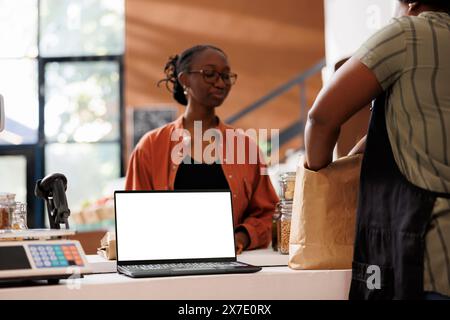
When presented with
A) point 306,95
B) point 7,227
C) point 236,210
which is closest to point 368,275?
point 7,227

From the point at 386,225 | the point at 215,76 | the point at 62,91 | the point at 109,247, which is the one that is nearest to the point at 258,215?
the point at 215,76

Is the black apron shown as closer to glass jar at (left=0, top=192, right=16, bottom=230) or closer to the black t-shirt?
glass jar at (left=0, top=192, right=16, bottom=230)

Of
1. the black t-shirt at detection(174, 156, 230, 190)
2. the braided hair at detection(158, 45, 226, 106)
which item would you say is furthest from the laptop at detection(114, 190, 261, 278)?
the braided hair at detection(158, 45, 226, 106)

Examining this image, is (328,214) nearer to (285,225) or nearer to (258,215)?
(285,225)

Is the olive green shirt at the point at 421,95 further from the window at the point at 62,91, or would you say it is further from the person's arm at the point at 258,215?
the window at the point at 62,91

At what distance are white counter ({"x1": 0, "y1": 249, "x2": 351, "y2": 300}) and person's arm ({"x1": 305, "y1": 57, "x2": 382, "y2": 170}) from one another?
30cm

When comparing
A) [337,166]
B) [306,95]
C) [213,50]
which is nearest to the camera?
[337,166]

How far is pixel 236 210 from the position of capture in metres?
2.28

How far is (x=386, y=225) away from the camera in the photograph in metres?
1.30

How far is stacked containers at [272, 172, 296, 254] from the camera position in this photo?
1.77 m

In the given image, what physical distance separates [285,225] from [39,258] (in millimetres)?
683

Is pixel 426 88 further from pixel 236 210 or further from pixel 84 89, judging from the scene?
pixel 84 89

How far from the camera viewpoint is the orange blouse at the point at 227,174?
89.5 inches

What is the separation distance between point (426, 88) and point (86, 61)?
6101 millimetres
